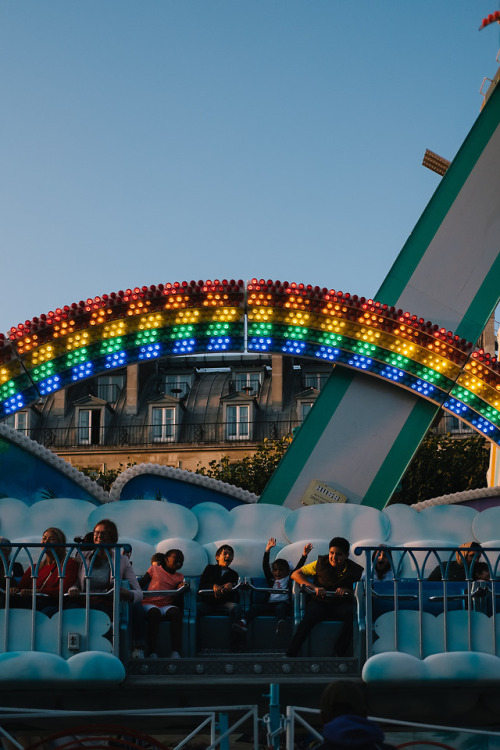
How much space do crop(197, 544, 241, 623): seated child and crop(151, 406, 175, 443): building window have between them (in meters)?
51.0

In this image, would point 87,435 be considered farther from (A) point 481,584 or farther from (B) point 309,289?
(A) point 481,584

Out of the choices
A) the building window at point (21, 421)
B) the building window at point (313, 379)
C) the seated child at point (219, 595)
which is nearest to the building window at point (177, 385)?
the building window at point (313, 379)

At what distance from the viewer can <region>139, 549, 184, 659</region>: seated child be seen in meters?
9.66

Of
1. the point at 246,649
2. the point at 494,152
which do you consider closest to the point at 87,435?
the point at 494,152

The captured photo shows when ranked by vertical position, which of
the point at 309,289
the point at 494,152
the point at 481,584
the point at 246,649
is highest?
the point at 494,152

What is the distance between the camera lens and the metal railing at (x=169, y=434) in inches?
2400

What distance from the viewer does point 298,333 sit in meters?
15.6

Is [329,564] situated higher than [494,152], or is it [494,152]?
[494,152]

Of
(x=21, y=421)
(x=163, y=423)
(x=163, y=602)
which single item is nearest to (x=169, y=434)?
(x=163, y=423)

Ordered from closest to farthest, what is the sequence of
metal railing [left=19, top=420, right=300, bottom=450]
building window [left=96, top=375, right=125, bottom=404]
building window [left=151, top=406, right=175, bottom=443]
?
metal railing [left=19, top=420, right=300, bottom=450] < building window [left=151, top=406, right=175, bottom=443] < building window [left=96, top=375, right=125, bottom=404]

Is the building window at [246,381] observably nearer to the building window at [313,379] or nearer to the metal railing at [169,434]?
the building window at [313,379]

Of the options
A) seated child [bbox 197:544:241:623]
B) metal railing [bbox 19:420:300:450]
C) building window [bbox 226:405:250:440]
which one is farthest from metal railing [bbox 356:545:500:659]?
building window [bbox 226:405:250:440]

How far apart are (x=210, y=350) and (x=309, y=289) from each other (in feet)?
5.63

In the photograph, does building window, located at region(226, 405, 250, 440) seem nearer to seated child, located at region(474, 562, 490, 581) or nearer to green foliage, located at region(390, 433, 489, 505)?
green foliage, located at region(390, 433, 489, 505)
